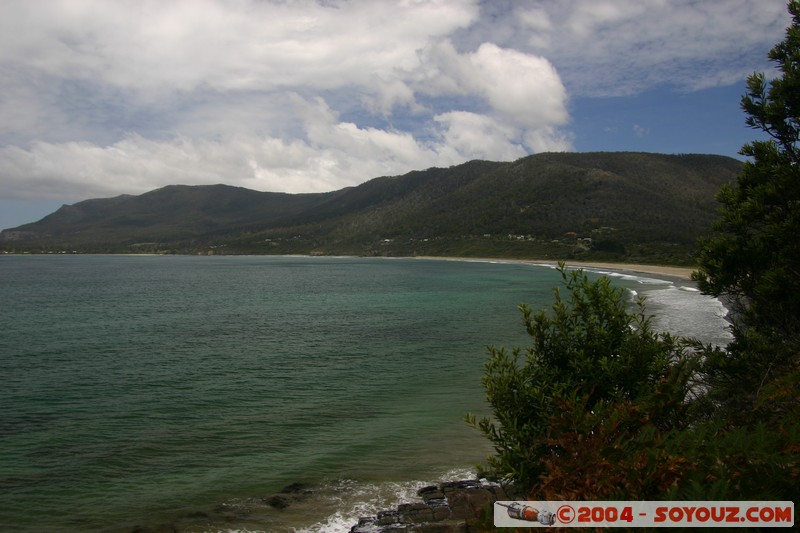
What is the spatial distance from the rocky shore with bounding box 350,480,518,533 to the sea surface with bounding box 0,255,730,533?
27.1 inches

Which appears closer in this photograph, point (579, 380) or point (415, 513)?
point (579, 380)

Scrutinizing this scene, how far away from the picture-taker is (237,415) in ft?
66.1

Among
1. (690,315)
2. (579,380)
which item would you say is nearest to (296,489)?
(579,380)

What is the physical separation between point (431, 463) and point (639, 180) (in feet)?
677

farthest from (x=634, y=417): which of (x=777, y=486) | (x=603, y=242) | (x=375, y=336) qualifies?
(x=603, y=242)

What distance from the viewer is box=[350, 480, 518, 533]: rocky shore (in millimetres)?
11430

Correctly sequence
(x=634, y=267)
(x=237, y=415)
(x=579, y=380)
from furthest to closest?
(x=634, y=267) → (x=237, y=415) → (x=579, y=380)

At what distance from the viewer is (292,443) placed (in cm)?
1728

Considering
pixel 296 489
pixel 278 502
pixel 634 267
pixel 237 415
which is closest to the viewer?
pixel 278 502

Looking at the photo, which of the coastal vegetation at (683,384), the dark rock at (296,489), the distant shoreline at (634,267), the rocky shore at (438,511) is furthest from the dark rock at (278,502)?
the distant shoreline at (634,267)

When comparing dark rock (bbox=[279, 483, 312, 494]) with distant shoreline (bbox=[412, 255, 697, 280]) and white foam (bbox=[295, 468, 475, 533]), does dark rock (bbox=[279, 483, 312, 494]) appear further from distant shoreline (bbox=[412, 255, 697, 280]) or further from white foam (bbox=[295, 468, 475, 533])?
distant shoreline (bbox=[412, 255, 697, 280])

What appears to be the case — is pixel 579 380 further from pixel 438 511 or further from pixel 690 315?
pixel 690 315

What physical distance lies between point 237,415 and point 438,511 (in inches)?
417

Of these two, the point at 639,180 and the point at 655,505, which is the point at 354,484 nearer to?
the point at 655,505
